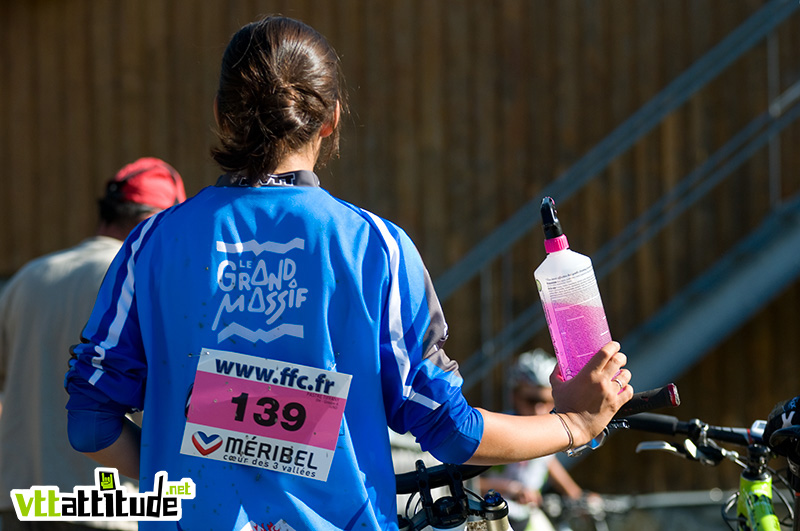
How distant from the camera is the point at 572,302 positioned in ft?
5.24

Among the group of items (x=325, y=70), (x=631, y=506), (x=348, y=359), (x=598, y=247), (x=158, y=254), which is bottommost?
(x=631, y=506)

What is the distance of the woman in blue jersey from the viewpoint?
1429 mm

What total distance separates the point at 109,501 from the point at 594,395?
0.94 m

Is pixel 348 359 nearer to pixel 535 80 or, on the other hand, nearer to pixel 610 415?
pixel 610 415

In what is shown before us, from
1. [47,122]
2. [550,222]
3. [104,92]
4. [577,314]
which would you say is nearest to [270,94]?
[550,222]

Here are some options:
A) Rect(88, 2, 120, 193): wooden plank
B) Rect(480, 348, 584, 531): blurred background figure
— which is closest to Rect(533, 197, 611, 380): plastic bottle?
Rect(480, 348, 584, 531): blurred background figure

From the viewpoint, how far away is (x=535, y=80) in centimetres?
704

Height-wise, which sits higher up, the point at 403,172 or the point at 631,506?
the point at 403,172

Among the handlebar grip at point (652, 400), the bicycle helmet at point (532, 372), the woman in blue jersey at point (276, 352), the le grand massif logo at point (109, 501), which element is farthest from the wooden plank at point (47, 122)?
the handlebar grip at point (652, 400)

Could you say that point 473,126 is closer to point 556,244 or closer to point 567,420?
point 556,244

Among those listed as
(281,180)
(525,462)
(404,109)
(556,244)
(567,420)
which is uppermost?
(404,109)

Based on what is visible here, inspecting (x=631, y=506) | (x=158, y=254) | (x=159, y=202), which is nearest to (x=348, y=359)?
(x=158, y=254)

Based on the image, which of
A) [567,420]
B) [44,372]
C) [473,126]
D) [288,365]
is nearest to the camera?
[288,365]

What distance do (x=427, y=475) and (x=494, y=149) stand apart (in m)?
5.55
